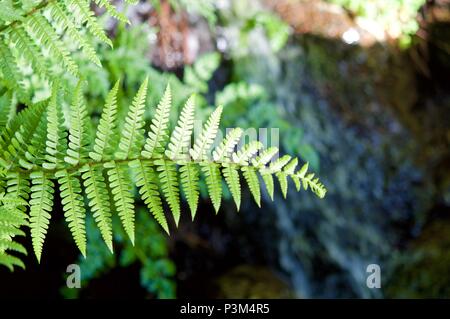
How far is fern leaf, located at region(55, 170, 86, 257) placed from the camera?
166cm

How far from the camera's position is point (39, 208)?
1654 millimetres

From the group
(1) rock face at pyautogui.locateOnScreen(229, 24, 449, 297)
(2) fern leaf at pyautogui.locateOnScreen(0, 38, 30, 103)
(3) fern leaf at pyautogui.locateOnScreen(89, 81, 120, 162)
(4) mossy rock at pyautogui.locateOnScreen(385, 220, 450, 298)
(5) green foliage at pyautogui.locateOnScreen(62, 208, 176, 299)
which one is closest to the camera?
(3) fern leaf at pyautogui.locateOnScreen(89, 81, 120, 162)

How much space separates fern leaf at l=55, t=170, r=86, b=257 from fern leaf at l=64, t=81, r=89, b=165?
0.21ft

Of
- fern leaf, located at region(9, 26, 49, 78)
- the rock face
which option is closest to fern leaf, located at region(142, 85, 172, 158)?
fern leaf, located at region(9, 26, 49, 78)

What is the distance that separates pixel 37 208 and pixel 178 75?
242cm

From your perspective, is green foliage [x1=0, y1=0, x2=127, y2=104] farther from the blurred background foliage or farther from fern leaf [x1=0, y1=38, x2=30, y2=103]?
the blurred background foliage

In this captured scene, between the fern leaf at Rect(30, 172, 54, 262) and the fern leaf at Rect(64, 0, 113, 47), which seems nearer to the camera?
the fern leaf at Rect(30, 172, 54, 262)

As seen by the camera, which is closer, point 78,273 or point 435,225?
point 78,273

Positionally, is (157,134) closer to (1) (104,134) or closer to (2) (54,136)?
(1) (104,134)

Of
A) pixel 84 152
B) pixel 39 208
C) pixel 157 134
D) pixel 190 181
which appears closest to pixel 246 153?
pixel 190 181
